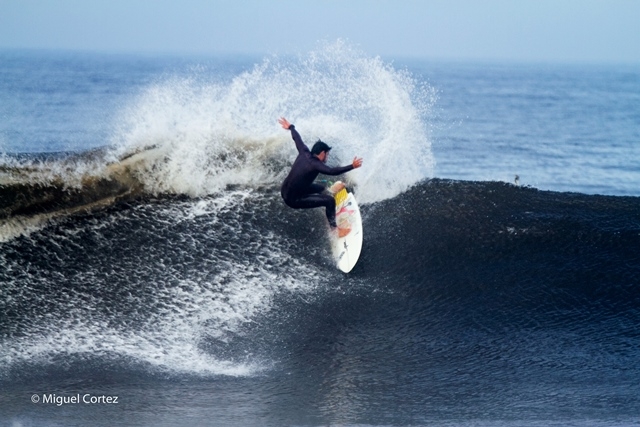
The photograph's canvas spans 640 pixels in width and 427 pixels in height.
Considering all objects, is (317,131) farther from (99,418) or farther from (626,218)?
(99,418)

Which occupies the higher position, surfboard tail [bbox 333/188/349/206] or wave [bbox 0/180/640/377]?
surfboard tail [bbox 333/188/349/206]

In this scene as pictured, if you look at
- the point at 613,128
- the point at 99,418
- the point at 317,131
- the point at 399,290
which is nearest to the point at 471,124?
the point at 613,128

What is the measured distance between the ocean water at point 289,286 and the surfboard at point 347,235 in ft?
0.55

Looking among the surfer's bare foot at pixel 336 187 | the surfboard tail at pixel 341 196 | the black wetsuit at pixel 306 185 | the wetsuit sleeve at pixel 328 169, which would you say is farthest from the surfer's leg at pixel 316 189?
the wetsuit sleeve at pixel 328 169

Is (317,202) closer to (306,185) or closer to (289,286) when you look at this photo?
(306,185)

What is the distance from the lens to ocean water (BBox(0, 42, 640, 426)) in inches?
294

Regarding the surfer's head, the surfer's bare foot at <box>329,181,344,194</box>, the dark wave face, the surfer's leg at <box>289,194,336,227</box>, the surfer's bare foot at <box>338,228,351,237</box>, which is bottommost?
the dark wave face

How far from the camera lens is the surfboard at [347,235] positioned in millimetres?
10023

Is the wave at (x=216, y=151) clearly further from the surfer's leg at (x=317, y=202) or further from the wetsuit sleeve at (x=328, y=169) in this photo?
the wetsuit sleeve at (x=328, y=169)

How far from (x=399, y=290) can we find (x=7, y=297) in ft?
16.1

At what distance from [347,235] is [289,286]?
51.8 inches

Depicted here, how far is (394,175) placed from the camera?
40.7 ft

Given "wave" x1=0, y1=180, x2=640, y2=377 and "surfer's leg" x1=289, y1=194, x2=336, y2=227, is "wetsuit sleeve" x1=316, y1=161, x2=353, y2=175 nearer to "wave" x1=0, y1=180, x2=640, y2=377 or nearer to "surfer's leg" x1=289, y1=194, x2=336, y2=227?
"surfer's leg" x1=289, y1=194, x2=336, y2=227

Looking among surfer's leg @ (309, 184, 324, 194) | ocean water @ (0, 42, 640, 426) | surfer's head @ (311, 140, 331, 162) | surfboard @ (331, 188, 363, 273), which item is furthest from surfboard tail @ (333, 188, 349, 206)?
surfer's head @ (311, 140, 331, 162)
